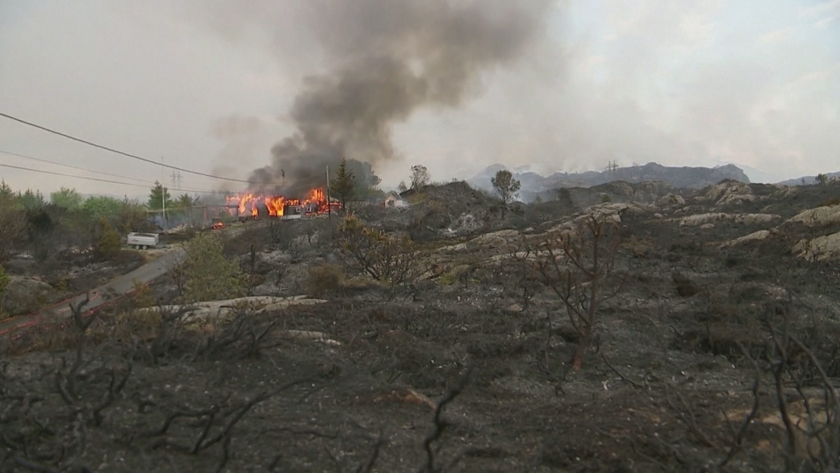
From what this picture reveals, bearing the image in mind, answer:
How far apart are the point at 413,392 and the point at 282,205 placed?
64900 mm

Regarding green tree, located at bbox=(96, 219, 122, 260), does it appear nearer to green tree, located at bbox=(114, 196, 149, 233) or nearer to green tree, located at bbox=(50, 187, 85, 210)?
green tree, located at bbox=(114, 196, 149, 233)

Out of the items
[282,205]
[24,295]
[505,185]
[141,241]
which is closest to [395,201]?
[282,205]

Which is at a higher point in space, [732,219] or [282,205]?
[282,205]

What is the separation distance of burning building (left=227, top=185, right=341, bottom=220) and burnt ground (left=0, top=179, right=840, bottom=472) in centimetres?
5435

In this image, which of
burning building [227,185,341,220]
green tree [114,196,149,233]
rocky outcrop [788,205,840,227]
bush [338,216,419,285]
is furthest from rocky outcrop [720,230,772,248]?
green tree [114,196,149,233]

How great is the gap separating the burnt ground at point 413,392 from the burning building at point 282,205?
178 feet

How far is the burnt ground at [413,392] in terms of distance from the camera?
4.26 metres

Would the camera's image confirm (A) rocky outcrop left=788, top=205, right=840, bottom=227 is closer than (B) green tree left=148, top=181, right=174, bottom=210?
Yes

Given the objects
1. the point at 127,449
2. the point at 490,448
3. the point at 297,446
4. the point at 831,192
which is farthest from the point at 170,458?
the point at 831,192

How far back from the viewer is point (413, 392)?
20.2 ft

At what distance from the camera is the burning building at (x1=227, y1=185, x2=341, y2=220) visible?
65375mm

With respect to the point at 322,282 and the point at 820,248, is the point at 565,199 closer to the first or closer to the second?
the point at 820,248

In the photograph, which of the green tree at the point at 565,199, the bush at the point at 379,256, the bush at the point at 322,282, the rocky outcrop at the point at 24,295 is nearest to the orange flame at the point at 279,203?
Result: the green tree at the point at 565,199

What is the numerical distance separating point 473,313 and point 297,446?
7.72m
